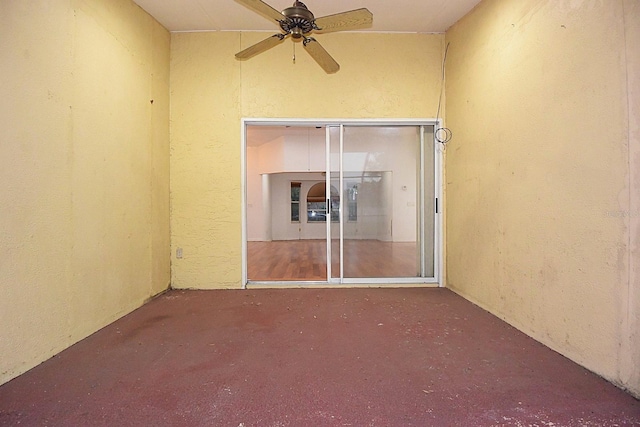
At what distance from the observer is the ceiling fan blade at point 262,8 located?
2326 millimetres

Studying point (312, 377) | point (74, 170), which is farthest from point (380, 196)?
point (74, 170)

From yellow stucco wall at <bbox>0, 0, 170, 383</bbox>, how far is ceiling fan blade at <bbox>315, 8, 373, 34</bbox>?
1.90m

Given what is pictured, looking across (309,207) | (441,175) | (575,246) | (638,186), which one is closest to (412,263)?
(441,175)

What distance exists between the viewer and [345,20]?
2.55 metres

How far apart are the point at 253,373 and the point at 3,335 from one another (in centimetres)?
148

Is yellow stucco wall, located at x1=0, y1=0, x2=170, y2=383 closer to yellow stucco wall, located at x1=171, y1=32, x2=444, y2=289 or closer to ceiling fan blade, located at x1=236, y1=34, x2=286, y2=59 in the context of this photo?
yellow stucco wall, located at x1=171, y1=32, x2=444, y2=289

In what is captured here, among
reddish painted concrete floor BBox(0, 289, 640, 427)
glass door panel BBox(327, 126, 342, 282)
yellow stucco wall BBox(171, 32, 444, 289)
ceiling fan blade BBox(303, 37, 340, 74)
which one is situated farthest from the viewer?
glass door panel BBox(327, 126, 342, 282)

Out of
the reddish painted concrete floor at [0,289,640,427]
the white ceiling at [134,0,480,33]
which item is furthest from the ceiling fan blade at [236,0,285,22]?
the reddish painted concrete floor at [0,289,640,427]

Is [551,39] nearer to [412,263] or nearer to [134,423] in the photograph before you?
[412,263]

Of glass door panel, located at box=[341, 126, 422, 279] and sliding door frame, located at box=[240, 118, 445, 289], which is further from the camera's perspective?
glass door panel, located at box=[341, 126, 422, 279]

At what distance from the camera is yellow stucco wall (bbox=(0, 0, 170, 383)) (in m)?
2.06

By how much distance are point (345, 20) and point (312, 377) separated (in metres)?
2.53

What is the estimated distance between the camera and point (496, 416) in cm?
165

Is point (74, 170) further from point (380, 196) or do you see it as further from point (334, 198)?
point (380, 196)
